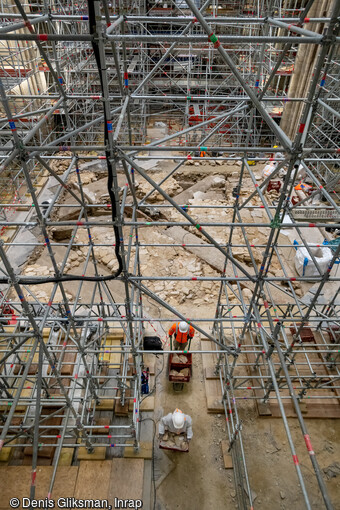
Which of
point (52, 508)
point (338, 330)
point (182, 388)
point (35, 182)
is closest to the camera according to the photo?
point (52, 508)

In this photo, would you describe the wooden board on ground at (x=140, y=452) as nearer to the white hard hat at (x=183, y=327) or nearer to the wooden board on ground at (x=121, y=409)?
the wooden board on ground at (x=121, y=409)

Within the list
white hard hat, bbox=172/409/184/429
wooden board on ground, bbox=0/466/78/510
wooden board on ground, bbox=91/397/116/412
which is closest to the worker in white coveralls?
white hard hat, bbox=172/409/184/429

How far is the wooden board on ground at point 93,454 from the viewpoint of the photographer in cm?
563

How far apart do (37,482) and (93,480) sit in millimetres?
881

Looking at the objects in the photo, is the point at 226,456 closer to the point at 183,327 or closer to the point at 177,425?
the point at 177,425

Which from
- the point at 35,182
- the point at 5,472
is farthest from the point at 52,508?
the point at 35,182

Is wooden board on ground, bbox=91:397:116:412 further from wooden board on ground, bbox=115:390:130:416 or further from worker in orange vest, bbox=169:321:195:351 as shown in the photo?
worker in orange vest, bbox=169:321:195:351

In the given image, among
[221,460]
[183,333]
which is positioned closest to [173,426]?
[221,460]

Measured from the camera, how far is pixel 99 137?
17.3 m

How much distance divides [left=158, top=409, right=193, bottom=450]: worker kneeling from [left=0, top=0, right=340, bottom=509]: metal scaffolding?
21.6 inches

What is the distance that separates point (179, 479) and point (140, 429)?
106cm

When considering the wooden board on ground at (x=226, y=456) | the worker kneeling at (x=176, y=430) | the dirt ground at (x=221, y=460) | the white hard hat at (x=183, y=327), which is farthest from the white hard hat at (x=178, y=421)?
the white hard hat at (x=183, y=327)

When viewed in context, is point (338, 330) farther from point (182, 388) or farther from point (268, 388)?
point (182, 388)

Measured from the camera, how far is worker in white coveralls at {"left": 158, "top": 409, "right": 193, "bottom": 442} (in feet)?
18.3
